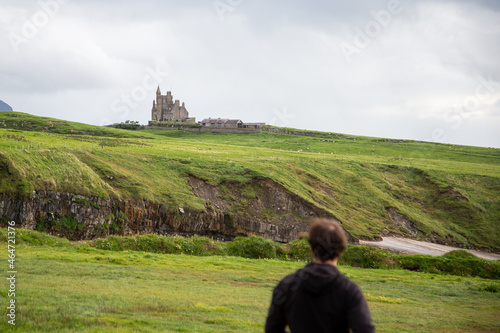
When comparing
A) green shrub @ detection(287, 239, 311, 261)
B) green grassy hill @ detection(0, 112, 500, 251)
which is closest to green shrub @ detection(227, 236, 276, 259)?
green shrub @ detection(287, 239, 311, 261)

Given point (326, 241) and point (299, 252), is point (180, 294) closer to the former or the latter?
point (326, 241)

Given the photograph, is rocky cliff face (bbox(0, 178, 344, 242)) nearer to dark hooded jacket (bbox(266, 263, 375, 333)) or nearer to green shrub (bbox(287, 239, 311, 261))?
green shrub (bbox(287, 239, 311, 261))

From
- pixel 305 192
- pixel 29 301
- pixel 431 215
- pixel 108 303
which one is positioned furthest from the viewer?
pixel 431 215

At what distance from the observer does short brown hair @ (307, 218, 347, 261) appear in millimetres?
6504

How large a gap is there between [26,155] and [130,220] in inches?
523

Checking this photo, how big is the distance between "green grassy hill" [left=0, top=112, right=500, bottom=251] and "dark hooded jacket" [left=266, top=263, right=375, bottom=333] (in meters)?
41.9

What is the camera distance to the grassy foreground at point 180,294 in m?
14.3

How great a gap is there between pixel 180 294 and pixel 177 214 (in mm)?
36090

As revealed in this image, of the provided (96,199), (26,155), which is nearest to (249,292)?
(96,199)

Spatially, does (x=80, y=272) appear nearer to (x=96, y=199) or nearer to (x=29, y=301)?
(x=29, y=301)

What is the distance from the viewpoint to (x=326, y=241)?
6.51 metres

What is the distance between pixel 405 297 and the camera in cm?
2539

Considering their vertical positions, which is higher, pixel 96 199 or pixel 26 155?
pixel 26 155

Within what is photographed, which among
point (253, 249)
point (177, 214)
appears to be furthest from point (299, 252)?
point (177, 214)
